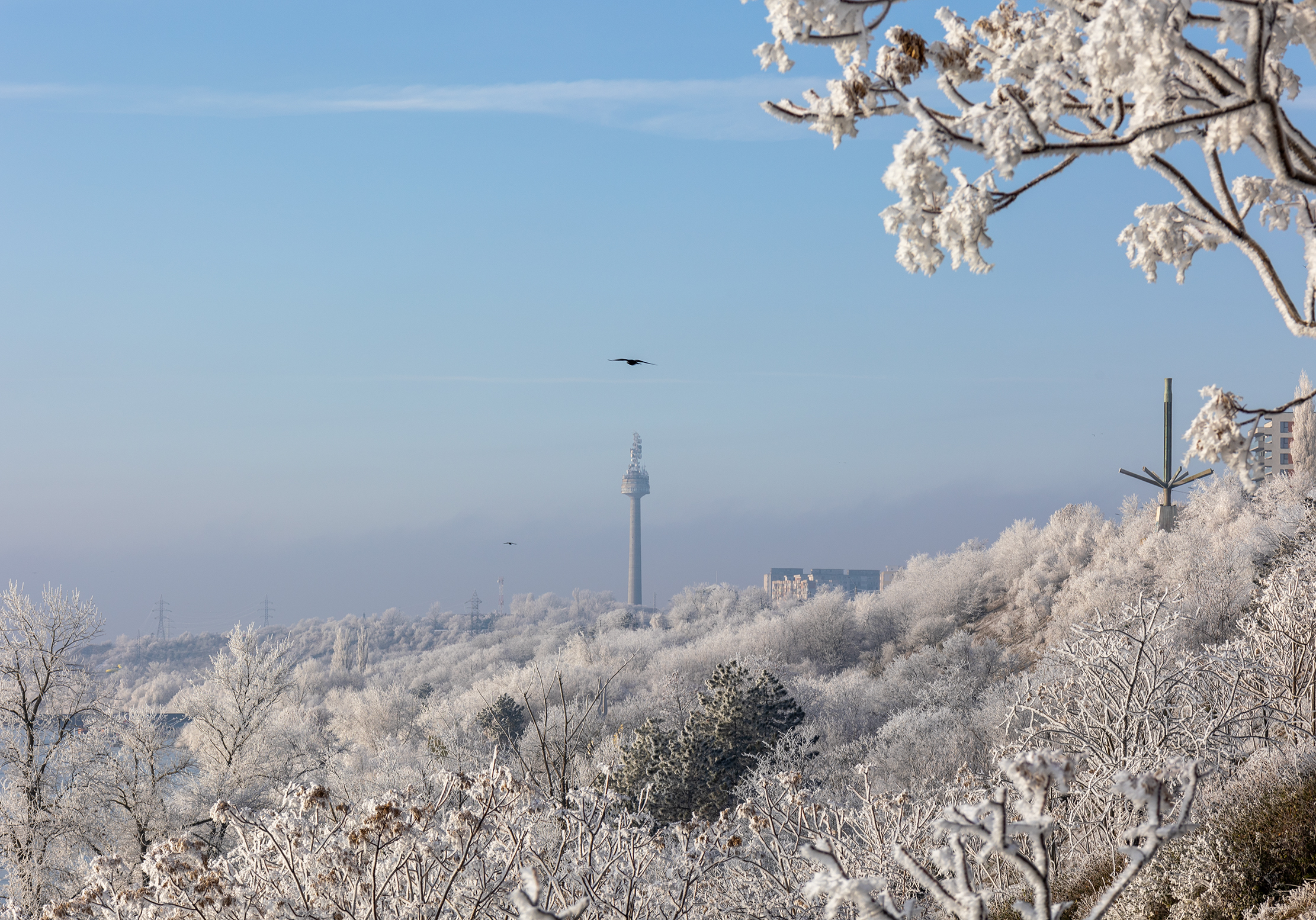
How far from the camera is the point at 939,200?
3.49 meters

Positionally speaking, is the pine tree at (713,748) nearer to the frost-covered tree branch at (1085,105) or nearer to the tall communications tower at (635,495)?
the frost-covered tree branch at (1085,105)

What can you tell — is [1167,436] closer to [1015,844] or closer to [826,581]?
[1015,844]

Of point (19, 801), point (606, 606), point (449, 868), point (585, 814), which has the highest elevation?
point (585, 814)

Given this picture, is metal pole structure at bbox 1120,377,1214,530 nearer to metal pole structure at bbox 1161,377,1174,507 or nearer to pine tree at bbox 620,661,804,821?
metal pole structure at bbox 1161,377,1174,507

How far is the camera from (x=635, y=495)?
166375 mm

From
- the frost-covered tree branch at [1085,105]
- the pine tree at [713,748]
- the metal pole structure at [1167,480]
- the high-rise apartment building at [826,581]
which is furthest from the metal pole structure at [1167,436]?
the high-rise apartment building at [826,581]

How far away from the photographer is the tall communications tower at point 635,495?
5940 inches

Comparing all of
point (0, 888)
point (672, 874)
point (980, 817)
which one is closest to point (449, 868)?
point (672, 874)

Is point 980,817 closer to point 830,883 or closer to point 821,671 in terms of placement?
point 830,883

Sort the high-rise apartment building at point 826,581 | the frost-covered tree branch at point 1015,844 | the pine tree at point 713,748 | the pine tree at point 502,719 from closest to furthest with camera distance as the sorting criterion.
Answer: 1. the frost-covered tree branch at point 1015,844
2. the pine tree at point 713,748
3. the pine tree at point 502,719
4. the high-rise apartment building at point 826,581

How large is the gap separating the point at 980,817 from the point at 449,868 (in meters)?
5.44

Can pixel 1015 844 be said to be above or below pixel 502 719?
above

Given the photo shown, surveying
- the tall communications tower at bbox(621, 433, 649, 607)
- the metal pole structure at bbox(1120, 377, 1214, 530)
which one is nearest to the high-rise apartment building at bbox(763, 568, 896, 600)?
the tall communications tower at bbox(621, 433, 649, 607)

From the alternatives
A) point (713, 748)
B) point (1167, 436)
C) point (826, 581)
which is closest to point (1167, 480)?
point (1167, 436)
